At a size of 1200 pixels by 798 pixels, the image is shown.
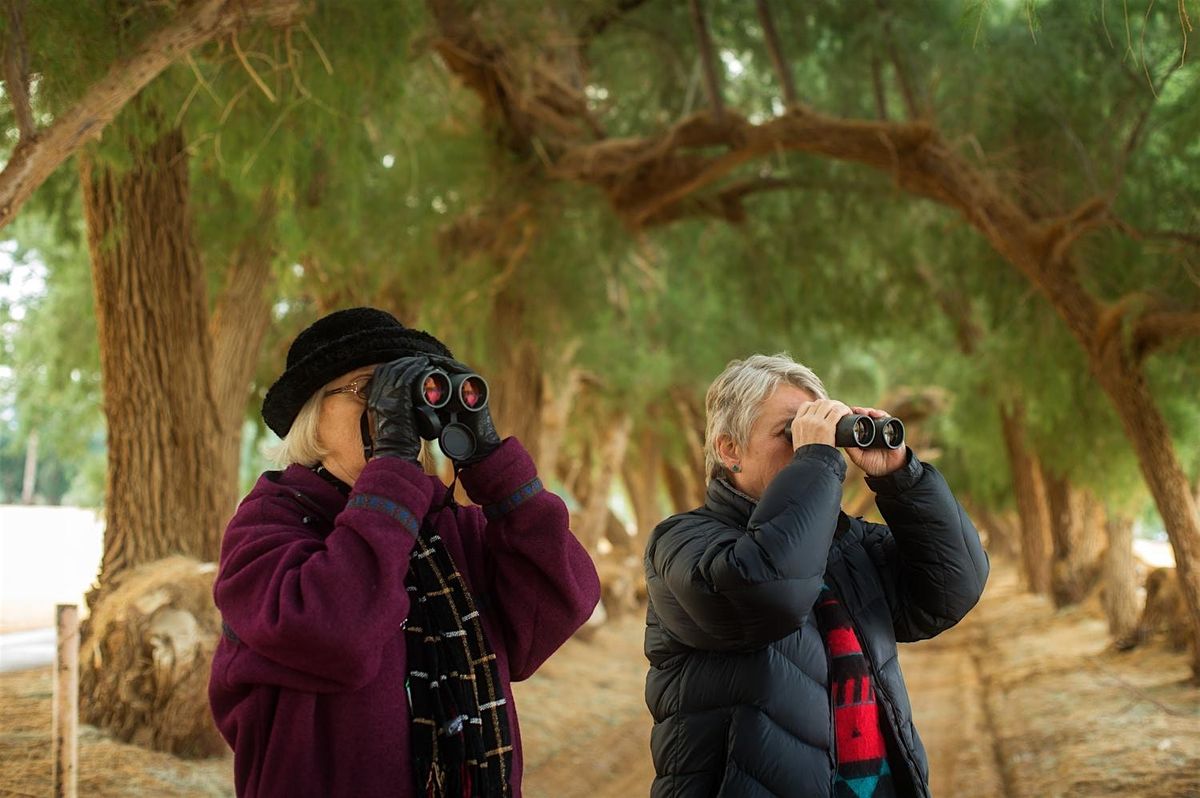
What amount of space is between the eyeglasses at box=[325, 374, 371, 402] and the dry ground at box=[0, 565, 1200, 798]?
2.59 m

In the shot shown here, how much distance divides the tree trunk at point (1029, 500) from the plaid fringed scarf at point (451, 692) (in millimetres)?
10491

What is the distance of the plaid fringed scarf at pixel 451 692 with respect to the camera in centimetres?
183

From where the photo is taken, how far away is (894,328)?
10383 mm

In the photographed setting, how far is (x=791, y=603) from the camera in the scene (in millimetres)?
1991

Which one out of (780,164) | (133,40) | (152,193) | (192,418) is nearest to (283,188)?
(152,193)

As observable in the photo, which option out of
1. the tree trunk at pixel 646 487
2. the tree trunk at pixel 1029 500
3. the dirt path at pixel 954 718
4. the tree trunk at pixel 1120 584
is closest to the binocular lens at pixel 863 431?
the dirt path at pixel 954 718

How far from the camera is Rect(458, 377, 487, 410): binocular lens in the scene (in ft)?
6.23

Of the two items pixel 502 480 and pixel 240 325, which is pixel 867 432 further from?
pixel 240 325

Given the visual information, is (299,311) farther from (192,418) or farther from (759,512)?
(759,512)

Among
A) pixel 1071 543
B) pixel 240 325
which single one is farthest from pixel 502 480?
pixel 1071 543

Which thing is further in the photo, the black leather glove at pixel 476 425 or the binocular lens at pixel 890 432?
the binocular lens at pixel 890 432

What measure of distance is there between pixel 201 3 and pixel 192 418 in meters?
2.48

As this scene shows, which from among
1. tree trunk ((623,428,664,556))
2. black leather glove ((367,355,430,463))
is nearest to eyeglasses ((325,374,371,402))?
black leather glove ((367,355,430,463))

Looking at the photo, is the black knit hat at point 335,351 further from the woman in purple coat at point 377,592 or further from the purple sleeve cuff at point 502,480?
the purple sleeve cuff at point 502,480
